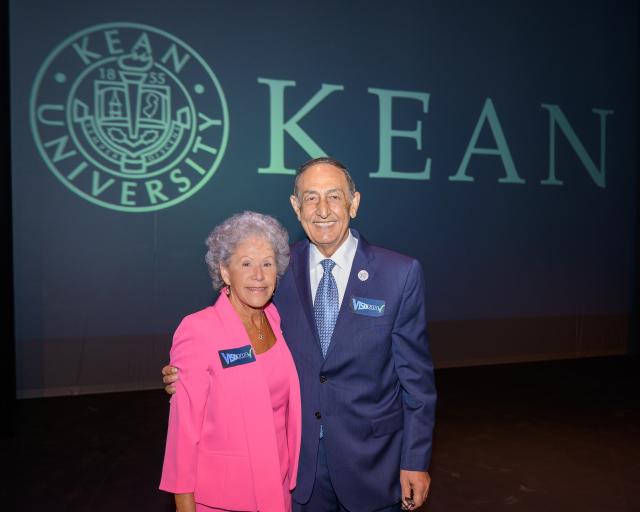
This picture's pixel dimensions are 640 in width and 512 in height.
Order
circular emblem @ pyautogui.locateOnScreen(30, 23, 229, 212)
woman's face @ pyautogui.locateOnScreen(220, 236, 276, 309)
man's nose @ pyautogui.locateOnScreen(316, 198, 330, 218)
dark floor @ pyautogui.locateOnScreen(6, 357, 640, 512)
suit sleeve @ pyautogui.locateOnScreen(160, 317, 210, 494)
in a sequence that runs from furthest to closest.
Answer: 1. circular emblem @ pyautogui.locateOnScreen(30, 23, 229, 212)
2. dark floor @ pyautogui.locateOnScreen(6, 357, 640, 512)
3. man's nose @ pyautogui.locateOnScreen(316, 198, 330, 218)
4. woman's face @ pyautogui.locateOnScreen(220, 236, 276, 309)
5. suit sleeve @ pyautogui.locateOnScreen(160, 317, 210, 494)

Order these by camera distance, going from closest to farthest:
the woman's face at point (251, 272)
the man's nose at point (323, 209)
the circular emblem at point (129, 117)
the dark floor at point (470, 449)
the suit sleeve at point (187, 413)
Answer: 1. the suit sleeve at point (187, 413)
2. the woman's face at point (251, 272)
3. the man's nose at point (323, 209)
4. the dark floor at point (470, 449)
5. the circular emblem at point (129, 117)

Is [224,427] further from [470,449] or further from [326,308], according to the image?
[470,449]

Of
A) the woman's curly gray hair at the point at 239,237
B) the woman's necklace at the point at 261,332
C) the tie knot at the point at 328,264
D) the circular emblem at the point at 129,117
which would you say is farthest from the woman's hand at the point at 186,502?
the circular emblem at the point at 129,117

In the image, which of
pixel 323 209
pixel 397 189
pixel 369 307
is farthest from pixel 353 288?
pixel 397 189

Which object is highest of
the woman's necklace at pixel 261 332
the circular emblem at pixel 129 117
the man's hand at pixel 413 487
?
the circular emblem at pixel 129 117

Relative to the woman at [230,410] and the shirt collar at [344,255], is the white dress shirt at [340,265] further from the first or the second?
the woman at [230,410]

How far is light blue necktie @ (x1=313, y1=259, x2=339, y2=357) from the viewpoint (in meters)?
1.66

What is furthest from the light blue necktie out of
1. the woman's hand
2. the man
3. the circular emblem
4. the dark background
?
the circular emblem

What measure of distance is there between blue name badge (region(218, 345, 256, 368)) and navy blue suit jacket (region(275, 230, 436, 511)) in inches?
7.8

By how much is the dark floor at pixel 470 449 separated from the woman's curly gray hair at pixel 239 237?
6.21 feet

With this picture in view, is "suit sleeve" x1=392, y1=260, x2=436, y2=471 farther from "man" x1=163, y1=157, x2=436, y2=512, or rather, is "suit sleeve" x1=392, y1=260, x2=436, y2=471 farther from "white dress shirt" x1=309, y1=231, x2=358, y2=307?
"white dress shirt" x1=309, y1=231, x2=358, y2=307

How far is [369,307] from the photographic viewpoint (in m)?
1.62

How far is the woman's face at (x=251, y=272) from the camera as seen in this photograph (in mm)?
1581

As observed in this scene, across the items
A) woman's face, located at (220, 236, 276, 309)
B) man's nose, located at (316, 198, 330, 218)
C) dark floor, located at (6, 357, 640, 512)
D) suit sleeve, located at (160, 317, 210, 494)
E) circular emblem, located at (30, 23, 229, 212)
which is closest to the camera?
suit sleeve, located at (160, 317, 210, 494)
